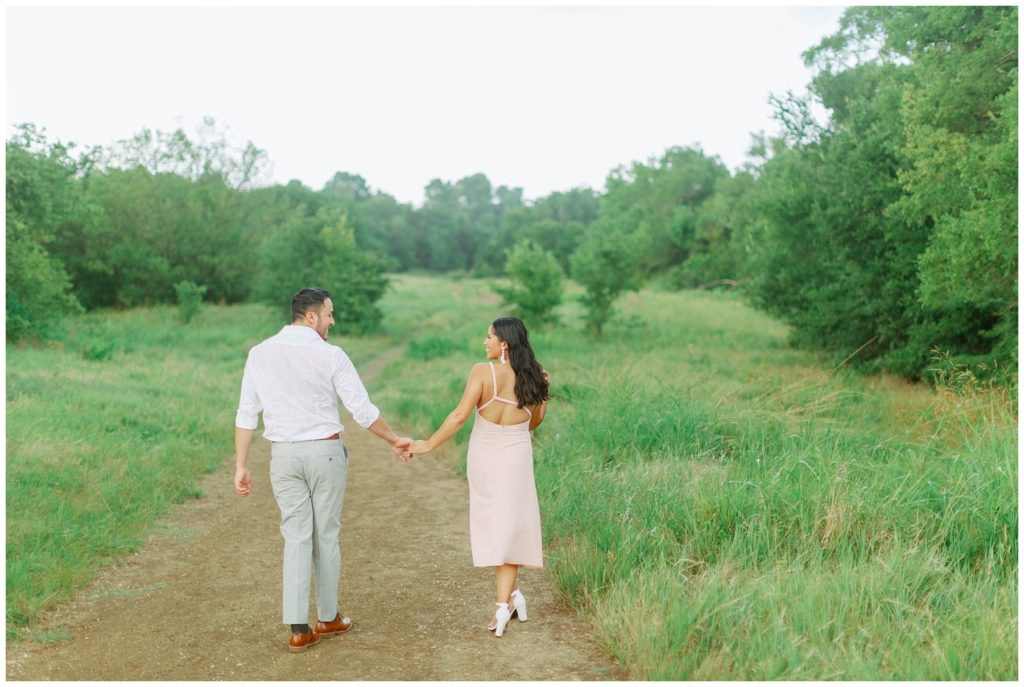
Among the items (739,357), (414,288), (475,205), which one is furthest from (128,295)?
(475,205)

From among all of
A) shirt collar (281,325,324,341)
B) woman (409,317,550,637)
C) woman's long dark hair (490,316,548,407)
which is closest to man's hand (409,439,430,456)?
woman (409,317,550,637)

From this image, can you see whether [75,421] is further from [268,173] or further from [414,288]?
[414,288]

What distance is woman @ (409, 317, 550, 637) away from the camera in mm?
5840

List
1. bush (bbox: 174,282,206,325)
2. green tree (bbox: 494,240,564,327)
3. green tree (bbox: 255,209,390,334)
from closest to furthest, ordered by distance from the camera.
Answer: green tree (bbox: 494,240,564,327)
green tree (bbox: 255,209,390,334)
bush (bbox: 174,282,206,325)

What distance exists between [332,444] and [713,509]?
9.53ft

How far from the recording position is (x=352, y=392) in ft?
18.3

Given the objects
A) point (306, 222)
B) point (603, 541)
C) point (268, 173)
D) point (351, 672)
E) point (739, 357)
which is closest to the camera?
point (351, 672)

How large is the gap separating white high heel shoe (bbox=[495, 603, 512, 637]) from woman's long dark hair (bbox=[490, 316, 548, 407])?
49.1 inches

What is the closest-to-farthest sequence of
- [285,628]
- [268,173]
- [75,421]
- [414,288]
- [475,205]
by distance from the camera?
[285,628], [75,421], [268,173], [414,288], [475,205]

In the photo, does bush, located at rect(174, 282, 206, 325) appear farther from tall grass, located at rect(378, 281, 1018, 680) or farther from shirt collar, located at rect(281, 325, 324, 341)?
shirt collar, located at rect(281, 325, 324, 341)

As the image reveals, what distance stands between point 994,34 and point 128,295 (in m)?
37.5

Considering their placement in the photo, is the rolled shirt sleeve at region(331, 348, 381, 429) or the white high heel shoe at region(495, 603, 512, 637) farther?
the white high heel shoe at region(495, 603, 512, 637)

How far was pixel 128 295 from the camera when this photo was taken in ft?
136

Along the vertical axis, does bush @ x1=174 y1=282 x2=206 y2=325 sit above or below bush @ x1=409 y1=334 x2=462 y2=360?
above
